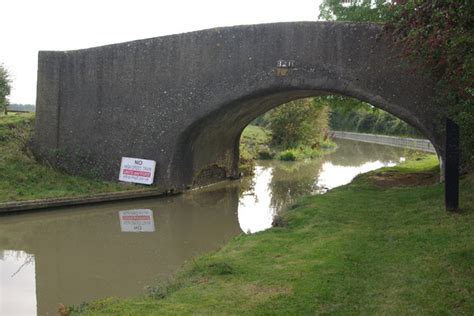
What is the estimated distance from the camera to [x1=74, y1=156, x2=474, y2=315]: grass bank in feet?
16.5

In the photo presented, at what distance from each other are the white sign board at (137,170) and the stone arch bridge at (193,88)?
19 centimetres

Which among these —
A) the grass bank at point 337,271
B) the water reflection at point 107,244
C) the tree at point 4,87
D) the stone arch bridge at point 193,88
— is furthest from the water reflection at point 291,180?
the tree at point 4,87

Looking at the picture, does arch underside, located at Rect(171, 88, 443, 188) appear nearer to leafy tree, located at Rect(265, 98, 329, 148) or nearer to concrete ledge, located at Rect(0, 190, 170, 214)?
concrete ledge, located at Rect(0, 190, 170, 214)

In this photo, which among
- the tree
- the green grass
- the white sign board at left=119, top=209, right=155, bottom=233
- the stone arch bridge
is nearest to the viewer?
the white sign board at left=119, top=209, right=155, bottom=233

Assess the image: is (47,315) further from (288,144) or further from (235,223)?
(288,144)

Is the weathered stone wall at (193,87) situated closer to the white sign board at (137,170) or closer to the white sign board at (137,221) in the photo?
the white sign board at (137,170)

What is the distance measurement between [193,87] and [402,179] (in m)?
6.62

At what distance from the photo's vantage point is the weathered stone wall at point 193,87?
13117 millimetres

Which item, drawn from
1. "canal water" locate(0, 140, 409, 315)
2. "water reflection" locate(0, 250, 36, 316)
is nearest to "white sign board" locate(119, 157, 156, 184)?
"canal water" locate(0, 140, 409, 315)

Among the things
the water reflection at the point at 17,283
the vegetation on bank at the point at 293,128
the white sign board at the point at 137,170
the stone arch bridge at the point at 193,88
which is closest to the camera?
the water reflection at the point at 17,283

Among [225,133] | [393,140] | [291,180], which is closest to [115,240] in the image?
[225,133]

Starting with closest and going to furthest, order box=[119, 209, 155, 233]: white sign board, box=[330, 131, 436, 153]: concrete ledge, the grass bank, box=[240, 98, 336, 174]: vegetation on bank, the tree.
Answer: the grass bank, box=[119, 209, 155, 233]: white sign board, the tree, box=[240, 98, 336, 174]: vegetation on bank, box=[330, 131, 436, 153]: concrete ledge

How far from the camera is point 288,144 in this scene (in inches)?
1276

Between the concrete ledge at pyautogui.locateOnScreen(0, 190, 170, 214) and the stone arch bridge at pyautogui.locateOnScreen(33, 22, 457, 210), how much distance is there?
788 mm
